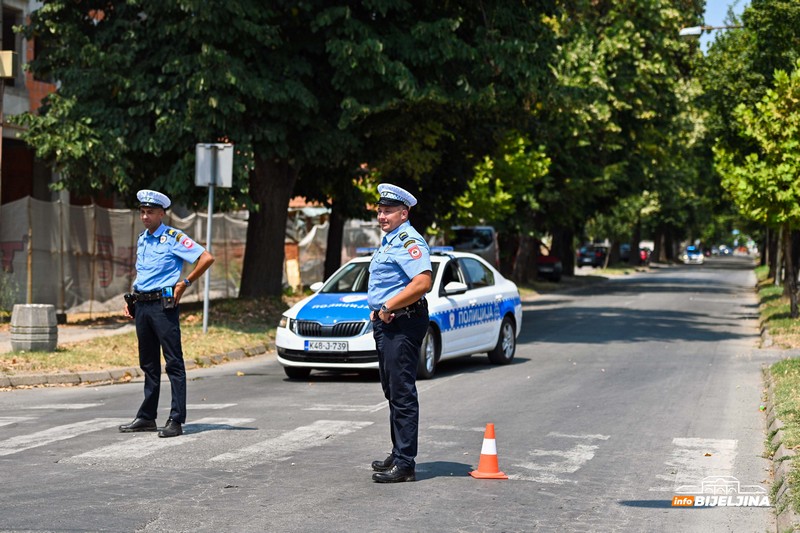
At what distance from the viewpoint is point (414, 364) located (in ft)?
26.8

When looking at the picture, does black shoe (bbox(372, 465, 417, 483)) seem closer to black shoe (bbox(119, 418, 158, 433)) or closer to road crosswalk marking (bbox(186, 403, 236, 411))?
black shoe (bbox(119, 418, 158, 433))

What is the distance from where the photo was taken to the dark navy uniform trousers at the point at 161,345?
32.7ft

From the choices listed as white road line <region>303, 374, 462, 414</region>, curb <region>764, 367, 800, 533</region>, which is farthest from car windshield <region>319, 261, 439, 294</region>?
curb <region>764, 367, 800, 533</region>

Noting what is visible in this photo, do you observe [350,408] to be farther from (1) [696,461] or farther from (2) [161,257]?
(1) [696,461]

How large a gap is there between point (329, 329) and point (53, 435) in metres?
5.27

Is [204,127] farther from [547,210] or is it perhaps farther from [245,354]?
[547,210]

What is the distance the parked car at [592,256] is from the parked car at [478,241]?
159ft

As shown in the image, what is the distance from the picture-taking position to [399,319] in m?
8.03

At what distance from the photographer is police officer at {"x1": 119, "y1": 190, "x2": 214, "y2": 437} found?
9.96 metres

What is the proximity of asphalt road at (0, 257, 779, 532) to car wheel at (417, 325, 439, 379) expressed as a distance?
0.30 m

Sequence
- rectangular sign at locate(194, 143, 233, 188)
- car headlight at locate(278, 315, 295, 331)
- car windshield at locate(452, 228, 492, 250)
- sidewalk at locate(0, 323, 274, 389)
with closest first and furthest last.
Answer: sidewalk at locate(0, 323, 274, 389), car headlight at locate(278, 315, 295, 331), rectangular sign at locate(194, 143, 233, 188), car windshield at locate(452, 228, 492, 250)

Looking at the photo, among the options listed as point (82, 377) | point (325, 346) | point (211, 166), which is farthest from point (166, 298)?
point (211, 166)

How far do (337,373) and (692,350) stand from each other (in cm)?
693

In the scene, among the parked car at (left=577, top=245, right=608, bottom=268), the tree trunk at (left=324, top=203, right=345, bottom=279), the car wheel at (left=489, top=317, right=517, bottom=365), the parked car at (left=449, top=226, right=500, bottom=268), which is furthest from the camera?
the parked car at (left=577, top=245, right=608, bottom=268)
